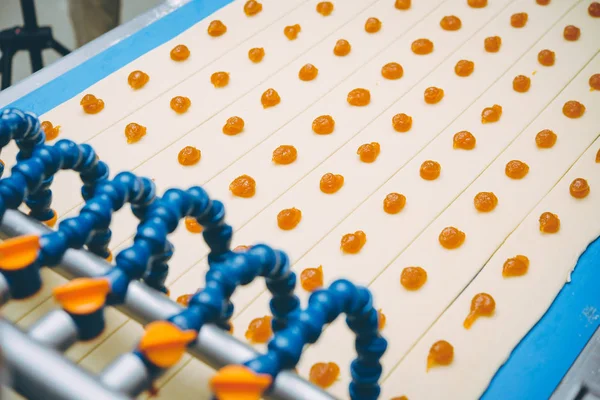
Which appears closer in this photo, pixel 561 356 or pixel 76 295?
pixel 76 295

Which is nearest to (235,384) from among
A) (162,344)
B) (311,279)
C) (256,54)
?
(162,344)

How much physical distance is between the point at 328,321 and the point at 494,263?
0.55 m

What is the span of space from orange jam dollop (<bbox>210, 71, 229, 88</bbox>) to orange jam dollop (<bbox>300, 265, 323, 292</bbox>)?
24.5 inches

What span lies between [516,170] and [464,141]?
0.13 m

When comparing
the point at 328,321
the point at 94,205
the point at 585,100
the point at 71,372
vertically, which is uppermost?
the point at 585,100

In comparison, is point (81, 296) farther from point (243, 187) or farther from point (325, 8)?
point (325, 8)

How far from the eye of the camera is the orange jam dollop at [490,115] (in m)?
1.50

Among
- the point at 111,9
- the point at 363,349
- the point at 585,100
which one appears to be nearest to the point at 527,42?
the point at 585,100

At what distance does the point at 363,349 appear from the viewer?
2.94 ft

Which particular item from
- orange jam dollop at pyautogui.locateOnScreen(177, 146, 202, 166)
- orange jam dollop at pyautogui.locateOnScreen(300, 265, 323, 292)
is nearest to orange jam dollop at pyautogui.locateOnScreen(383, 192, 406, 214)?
orange jam dollop at pyautogui.locateOnScreen(300, 265, 323, 292)

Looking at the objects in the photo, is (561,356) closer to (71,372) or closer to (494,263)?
(494,263)

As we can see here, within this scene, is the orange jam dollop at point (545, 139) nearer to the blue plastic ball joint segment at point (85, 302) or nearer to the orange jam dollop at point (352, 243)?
the orange jam dollop at point (352, 243)

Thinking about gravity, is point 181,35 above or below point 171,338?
above

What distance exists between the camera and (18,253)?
2.56 feet
